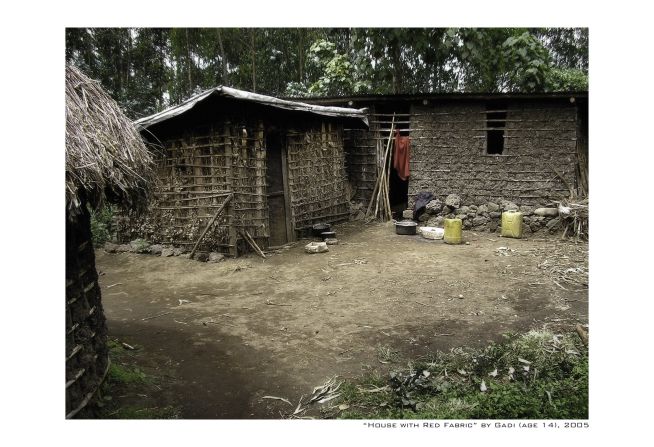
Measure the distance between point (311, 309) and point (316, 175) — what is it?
496cm

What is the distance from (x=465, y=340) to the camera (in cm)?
475

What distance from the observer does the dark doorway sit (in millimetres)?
9172

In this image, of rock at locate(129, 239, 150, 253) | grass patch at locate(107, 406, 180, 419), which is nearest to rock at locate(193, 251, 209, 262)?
rock at locate(129, 239, 150, 253)

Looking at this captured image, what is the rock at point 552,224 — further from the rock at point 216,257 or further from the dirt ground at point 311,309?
the rock at point 216,257

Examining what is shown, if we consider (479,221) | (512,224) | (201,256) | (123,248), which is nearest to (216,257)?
(201,256)

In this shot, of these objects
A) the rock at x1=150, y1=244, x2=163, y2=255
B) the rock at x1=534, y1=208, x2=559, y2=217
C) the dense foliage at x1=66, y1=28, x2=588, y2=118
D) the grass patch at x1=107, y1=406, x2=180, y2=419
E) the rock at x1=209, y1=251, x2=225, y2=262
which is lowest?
the grass patch at x1=107, y1=406, x2=180, y2=419

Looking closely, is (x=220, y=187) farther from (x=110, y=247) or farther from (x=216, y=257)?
(x=110, y=247)

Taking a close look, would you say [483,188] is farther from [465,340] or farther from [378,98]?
[465,340]

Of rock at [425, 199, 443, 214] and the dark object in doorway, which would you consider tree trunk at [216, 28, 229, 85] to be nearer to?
the dark object in doorway

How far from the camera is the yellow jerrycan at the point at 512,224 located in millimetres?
9633

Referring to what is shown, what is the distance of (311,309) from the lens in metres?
5.80

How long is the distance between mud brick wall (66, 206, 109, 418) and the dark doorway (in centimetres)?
532

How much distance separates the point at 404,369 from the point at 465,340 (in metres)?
0.97
